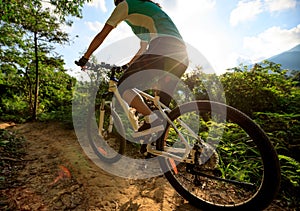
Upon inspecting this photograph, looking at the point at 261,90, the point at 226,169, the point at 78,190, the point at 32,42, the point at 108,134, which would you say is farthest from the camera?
the point at 32,42

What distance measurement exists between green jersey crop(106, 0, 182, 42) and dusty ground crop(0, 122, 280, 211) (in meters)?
2.16

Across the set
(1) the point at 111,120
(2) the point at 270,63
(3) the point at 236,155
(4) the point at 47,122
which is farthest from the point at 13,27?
(2) the point at 270,63

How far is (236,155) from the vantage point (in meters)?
3.08

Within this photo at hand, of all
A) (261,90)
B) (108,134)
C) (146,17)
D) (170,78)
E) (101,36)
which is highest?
(146,17)

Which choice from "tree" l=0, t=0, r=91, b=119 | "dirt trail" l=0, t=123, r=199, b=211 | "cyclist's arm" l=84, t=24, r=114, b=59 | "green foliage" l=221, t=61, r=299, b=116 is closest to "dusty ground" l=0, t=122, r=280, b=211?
"dirt trail" l=0, t=123, r=199, b=211

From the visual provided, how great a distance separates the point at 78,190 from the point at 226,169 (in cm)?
218

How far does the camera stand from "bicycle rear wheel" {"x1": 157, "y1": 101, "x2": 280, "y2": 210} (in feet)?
5.19

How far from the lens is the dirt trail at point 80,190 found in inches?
78.6

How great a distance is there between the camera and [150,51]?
7.39 ft

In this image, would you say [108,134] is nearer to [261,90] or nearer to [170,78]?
[170,78]

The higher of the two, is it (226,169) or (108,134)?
(108,134)

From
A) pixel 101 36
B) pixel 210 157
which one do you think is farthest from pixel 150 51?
pixel 210 157

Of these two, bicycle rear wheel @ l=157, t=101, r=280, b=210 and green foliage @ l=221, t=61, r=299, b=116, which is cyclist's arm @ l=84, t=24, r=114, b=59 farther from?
green foliage @ l=221, t=61, r=299, b=116

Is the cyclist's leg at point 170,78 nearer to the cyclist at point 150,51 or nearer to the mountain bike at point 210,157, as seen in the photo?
the cyclist at point 150,51
